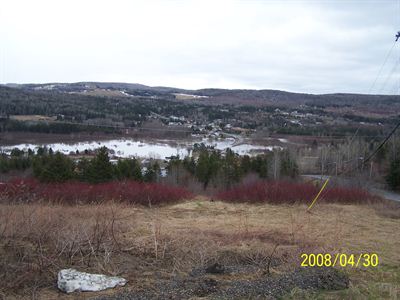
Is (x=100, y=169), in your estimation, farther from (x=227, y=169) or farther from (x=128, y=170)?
(x=227, y=169)

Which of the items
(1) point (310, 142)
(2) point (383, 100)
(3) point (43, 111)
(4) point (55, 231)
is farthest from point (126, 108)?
(4) point (55, 231)

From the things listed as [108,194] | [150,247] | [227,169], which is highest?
[150,247]

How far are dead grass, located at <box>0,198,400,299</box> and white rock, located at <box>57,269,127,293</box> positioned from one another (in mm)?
127

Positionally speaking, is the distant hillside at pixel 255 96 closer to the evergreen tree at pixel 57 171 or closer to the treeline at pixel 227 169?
the treeline at pixel 227 169

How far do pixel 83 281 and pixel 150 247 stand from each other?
5.76ft

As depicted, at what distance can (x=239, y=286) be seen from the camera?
199 inches

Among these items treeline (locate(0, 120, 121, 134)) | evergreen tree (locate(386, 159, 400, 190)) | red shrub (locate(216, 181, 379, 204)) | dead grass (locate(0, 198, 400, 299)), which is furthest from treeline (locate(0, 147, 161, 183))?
treeline (locate(0, 120, 121, 134))

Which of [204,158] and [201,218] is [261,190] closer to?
[201,218]

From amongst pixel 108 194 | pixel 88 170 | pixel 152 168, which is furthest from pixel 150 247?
pixel 152 168

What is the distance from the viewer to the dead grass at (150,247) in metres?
5.23

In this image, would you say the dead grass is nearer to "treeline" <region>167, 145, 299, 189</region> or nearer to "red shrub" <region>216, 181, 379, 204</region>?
"red shrub" <region>216, 181, 379, 204</region>

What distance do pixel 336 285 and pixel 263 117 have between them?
8659 cm

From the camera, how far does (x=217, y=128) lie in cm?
8431

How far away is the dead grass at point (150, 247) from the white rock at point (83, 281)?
13 centimetres
